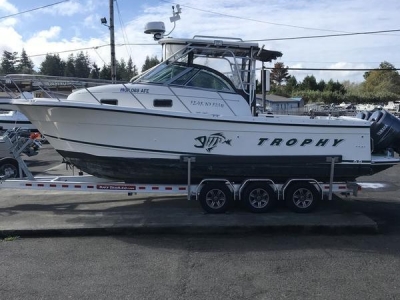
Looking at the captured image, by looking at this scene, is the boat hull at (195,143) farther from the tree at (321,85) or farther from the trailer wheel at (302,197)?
the tree at (321,85)

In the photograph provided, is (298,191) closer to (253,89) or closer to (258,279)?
(253,89)

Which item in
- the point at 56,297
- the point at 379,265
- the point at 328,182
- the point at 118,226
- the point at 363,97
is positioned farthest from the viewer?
the point at 363,97

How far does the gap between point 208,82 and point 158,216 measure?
103 inches

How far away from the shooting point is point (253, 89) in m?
7.95

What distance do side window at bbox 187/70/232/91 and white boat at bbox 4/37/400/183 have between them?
2 centimetres

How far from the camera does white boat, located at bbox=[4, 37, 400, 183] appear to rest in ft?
22.2

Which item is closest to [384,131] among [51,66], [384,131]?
[384,131]

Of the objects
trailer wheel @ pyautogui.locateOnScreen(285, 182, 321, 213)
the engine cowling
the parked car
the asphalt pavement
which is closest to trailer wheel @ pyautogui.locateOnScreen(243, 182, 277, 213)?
the asphalt pavement

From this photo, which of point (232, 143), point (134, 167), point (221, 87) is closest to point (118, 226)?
point (134, 167)

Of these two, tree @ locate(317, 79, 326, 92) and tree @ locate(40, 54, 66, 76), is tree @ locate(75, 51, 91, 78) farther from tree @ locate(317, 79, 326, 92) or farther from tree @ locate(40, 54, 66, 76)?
tree @ locate(317, 79, 326, 92)

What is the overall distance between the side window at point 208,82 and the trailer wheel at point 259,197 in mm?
1901

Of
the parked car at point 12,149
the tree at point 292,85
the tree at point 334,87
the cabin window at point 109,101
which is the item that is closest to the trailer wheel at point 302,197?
the cabin window at point 109,101

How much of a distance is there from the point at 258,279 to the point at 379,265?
1624mm

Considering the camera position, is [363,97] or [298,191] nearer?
[298,191]
